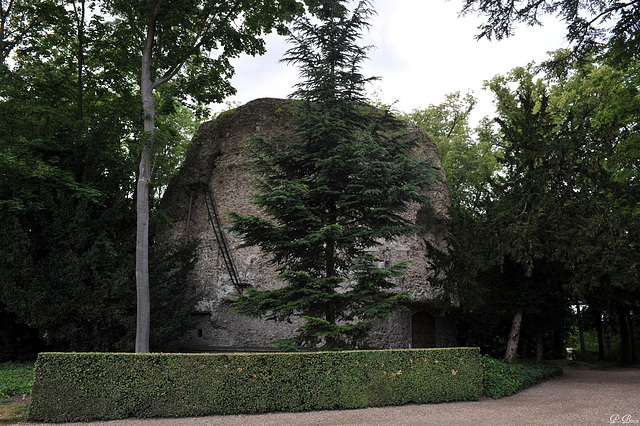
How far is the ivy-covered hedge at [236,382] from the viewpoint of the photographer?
7098mm

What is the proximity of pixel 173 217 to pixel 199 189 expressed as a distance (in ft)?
5.00

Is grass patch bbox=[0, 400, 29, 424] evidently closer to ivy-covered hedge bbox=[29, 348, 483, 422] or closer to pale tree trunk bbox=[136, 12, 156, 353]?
ivy-covered hedge bbox=[29, 348, 483, 422]

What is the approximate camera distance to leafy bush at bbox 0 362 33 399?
29.3 feet

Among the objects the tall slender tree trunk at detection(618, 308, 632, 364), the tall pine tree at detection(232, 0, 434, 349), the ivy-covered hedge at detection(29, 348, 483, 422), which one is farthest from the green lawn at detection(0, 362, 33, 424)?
the tall slender tree trunk at detection(618, 308, 632, 364)

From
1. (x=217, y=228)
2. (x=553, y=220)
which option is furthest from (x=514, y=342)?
(x=217, y=228)

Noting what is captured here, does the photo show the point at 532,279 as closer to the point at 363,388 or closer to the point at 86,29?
the point at 363,388

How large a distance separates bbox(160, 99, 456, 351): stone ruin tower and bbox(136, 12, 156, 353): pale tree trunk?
3.30 m

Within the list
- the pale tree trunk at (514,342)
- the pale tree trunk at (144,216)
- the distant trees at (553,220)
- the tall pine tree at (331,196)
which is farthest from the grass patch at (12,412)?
the pale tree trunk at (514,342)

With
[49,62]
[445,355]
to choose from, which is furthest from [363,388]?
[49,62]

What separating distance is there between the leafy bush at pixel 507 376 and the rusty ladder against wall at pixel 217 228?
7823 millimetres

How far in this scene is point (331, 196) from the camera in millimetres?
10297

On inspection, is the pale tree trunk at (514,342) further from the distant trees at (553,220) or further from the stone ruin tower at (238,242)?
the stone ruin tower at (238,242)

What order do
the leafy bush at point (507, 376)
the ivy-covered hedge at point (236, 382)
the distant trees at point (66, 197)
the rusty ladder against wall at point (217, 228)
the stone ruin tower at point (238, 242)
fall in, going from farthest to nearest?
the rusty ladder against wall at point (217, 228), the stone ruin tower at point (238, 242), the distant trees at point (66, 197), the leafy bush at point (507, 376), the ivy-covered hedge at point (236, 382)

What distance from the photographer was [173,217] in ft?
55.9
